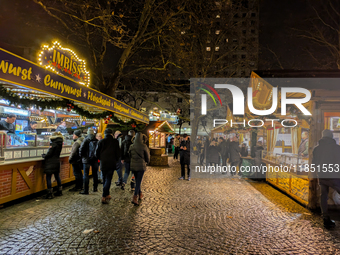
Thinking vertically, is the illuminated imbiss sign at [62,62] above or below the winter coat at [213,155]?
above

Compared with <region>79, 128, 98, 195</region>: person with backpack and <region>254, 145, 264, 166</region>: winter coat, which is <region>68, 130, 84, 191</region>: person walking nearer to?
<region>79, 128, 98, 195</region>: person with backpack

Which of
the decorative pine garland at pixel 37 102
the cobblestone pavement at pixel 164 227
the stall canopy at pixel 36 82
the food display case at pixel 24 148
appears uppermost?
the stall canopy at pixel 36 82

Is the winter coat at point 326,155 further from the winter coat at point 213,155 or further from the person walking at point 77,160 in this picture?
the winter coat at point 213,155

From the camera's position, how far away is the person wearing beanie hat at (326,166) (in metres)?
4.87

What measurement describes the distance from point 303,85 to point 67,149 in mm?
7719

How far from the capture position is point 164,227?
15.3 ft

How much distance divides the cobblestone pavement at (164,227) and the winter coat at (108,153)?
0.95m

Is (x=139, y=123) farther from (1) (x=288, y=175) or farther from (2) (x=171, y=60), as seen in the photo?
(1) (x=288, y=175)

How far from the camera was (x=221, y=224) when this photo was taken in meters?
4.90

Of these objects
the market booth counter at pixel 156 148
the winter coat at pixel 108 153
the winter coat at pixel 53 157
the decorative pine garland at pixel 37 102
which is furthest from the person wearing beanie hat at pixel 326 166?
the market booth counter at pixel 156 148

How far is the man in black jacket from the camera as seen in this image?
20.5 feet

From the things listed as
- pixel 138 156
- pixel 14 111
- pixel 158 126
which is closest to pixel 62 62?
pixel 14 111

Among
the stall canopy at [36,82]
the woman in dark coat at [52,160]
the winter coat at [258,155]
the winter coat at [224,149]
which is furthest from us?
the winter coat at [224,149]

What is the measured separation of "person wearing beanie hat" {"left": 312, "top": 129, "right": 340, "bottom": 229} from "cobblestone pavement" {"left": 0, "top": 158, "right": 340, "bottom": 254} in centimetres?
36
